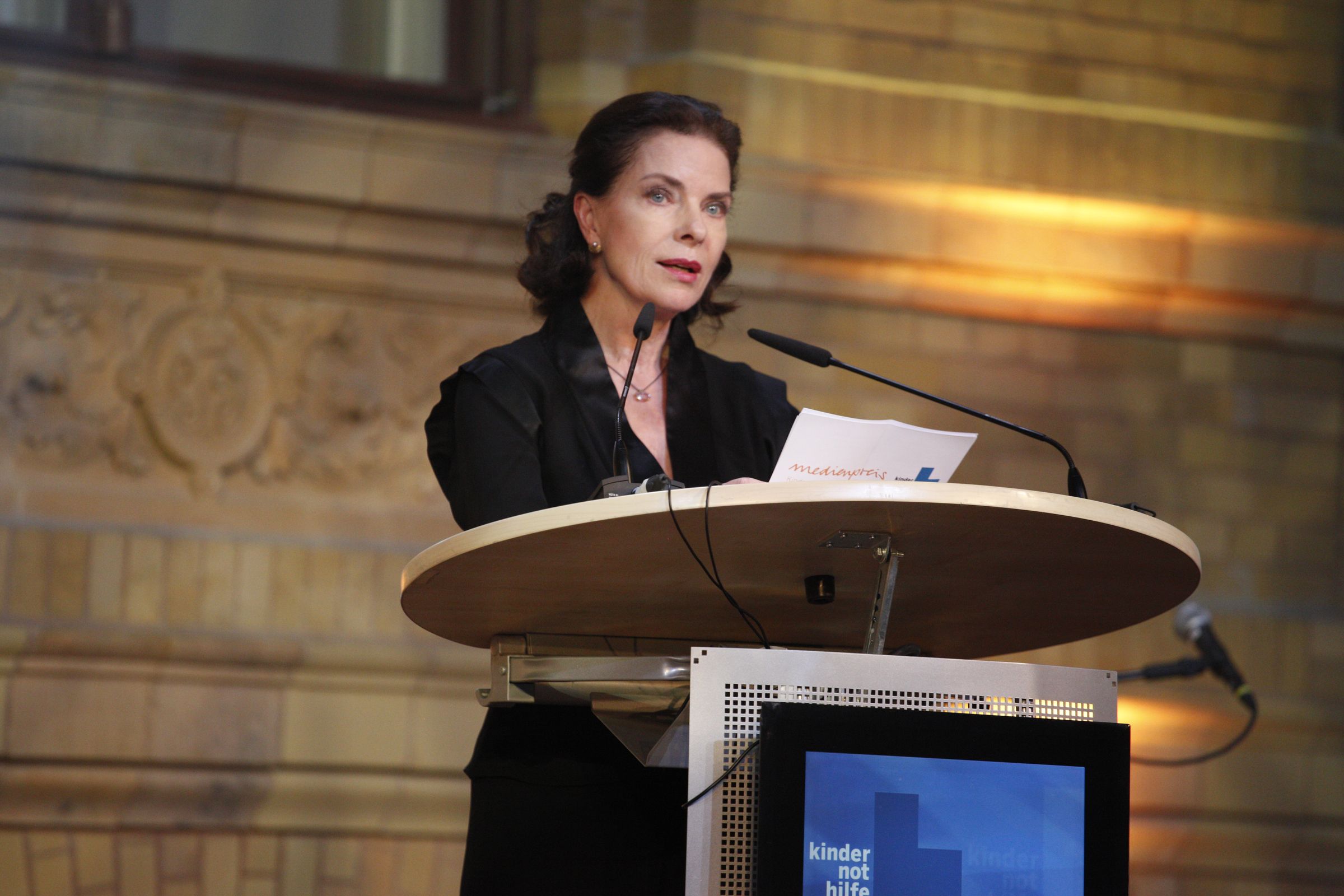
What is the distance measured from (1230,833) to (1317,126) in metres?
2.29

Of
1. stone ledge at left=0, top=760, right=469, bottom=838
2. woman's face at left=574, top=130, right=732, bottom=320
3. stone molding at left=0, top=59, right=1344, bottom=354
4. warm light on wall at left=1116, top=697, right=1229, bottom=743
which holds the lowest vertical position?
stone ledge at left=0, top=760, right=469, bottom=838

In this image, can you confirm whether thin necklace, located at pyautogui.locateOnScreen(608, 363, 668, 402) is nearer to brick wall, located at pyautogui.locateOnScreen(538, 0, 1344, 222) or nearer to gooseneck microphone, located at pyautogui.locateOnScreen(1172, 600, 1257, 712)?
gooseneck microphone, located at pyautogui.locateOnScreen(1172, 600, 1257, 712)

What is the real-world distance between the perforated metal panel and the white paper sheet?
19cm

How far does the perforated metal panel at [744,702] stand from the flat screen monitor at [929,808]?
0.03 meters

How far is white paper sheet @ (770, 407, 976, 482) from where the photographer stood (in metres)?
1.46

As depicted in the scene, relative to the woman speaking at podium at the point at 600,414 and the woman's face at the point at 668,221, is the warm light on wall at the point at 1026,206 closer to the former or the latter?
the woman speaking at podium at the point at 600,414

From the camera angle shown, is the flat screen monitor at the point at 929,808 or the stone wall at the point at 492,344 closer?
the flat screen monitor at the point at 929,808

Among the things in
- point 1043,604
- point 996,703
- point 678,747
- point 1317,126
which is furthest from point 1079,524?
point 1317,126

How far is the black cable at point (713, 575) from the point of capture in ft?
4.19

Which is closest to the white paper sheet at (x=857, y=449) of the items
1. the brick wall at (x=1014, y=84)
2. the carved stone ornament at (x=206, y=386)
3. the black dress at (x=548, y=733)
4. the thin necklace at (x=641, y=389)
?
the black dress at (x=548, y=733)

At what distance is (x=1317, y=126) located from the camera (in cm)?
518

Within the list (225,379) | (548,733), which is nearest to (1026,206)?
(225,379)

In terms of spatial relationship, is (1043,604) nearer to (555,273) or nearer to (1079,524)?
(1079,524)

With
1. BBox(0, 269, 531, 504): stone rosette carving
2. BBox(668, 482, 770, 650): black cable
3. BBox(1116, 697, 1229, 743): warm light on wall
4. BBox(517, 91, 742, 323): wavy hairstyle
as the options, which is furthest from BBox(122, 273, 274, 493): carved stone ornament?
BBox(668, 482, 770, 650): black cable
